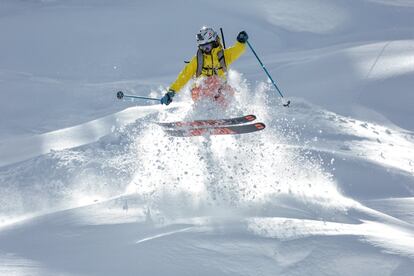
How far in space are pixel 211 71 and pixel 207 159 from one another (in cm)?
147

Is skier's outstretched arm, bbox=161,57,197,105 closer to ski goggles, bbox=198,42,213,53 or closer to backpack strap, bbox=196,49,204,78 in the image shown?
backpack strap, bbox=196,49,204,78

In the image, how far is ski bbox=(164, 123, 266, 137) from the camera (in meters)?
7.98

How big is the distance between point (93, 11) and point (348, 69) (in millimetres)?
11476

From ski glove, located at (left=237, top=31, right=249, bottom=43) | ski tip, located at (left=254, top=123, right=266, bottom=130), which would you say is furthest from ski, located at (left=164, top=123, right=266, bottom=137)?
ski glove, located at (left=237, top=31, right=249, bottom=43)

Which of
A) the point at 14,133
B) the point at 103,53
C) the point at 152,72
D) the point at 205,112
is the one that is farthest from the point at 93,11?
the point at 205,112

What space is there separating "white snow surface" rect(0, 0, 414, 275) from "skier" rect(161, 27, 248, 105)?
0.88 feet

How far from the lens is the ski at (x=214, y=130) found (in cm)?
798

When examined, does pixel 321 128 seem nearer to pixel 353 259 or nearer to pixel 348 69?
pixel 348 69

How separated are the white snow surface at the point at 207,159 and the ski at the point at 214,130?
5.8 inches

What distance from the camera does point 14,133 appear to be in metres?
10.7

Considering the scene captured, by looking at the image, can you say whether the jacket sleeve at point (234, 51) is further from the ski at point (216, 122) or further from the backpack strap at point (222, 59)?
the ski at point (216, 122)

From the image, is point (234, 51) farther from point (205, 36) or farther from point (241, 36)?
point (205, 36)

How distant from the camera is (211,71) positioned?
8422 mm

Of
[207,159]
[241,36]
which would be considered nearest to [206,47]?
[241,36]
